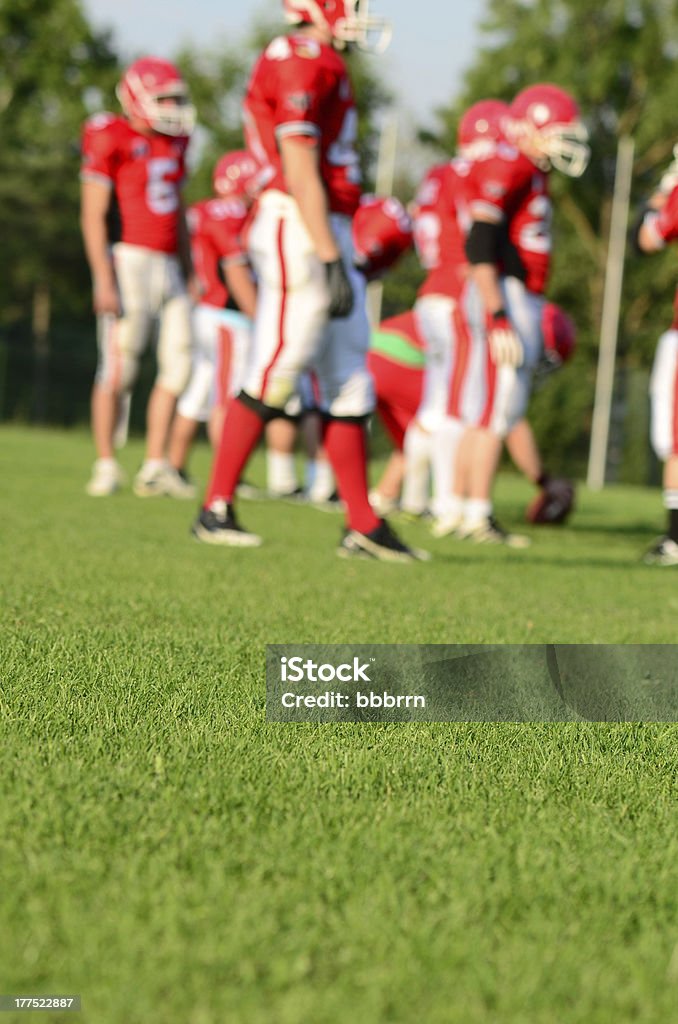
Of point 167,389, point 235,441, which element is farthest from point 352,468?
point 167,389

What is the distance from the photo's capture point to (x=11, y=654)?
2625 millimetres

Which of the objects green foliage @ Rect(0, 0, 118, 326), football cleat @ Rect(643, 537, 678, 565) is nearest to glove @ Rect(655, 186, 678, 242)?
football cleat @ Rect(643, 537, 678, 565)

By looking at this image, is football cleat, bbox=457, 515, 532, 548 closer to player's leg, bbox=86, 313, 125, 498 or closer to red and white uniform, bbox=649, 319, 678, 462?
red and white uniform, bbox=649, 319, 678, 462

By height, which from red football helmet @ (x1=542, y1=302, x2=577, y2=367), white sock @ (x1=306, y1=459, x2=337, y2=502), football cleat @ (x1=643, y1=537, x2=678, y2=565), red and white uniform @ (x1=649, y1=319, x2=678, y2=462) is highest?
red football helmet @ (x1=542, y1=302, x2=577, y2=367)

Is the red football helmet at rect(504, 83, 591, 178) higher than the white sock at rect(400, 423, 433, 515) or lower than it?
higher

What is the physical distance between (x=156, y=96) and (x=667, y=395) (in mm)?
3687

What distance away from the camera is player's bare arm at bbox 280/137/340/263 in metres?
4.97

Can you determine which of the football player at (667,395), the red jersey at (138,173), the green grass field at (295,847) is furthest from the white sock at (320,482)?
the green grass field at (295,847)

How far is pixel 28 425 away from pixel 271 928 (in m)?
26.5

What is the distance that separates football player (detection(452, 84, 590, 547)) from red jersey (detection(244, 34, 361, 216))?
3.93 ft

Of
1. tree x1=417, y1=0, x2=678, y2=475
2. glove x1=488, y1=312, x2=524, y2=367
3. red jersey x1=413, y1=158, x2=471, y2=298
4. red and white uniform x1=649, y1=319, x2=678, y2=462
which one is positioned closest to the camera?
red and white uniform x1=649, y1=319, x2=678, y2=462

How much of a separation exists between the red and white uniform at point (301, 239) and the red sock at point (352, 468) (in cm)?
8

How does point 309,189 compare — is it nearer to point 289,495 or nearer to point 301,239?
point 301,239

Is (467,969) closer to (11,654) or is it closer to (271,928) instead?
(271,928)
